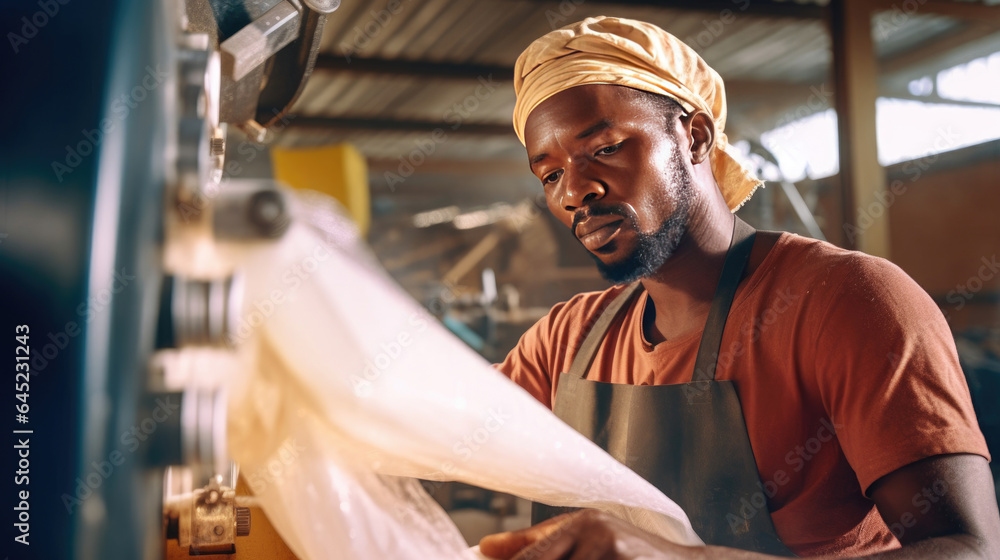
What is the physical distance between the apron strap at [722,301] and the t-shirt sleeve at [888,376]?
0.48 feet

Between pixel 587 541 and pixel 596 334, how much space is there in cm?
58

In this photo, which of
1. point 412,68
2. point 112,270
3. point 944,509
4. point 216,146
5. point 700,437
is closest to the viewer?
point 112,270

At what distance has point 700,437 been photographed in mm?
918

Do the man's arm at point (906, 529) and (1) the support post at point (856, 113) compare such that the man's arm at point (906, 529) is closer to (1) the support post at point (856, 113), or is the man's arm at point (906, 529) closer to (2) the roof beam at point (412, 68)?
(1) the support post at point (856, 113)

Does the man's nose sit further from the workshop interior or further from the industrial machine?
the industrial machine

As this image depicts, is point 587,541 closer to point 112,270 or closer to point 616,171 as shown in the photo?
point 112,270

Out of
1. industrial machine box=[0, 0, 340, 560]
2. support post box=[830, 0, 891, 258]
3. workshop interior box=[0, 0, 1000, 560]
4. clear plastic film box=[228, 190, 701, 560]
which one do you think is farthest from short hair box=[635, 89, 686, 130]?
support post box=[830, 0, 891, 258]

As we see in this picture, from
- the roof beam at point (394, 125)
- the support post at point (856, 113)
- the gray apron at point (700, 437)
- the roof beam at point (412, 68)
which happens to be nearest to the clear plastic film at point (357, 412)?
the gray apron at point (700, 437)

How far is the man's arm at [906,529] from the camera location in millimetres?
609

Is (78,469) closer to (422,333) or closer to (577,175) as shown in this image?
(422,333)

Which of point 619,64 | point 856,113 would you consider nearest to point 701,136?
point 619,64

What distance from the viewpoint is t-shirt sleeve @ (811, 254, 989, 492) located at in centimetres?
72

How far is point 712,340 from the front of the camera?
0.96 meters

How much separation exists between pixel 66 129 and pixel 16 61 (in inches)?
1.9
